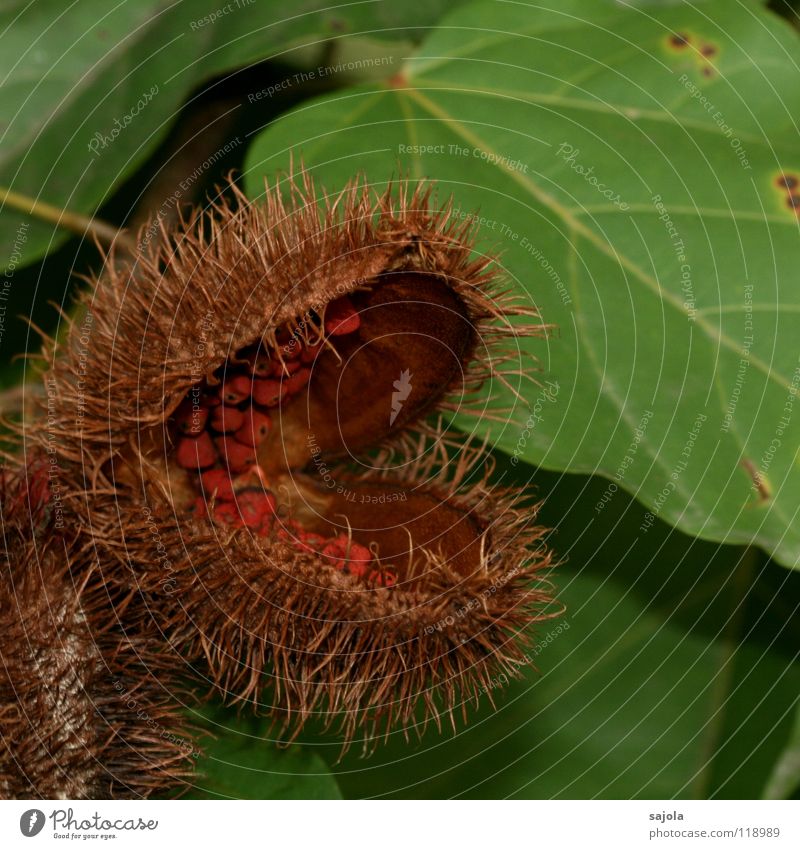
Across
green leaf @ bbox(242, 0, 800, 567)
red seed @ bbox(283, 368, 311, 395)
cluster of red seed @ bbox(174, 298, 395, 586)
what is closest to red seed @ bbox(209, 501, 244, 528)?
cluster of red seed @ bbox(174, 298, 395, 586)

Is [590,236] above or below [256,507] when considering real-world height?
above

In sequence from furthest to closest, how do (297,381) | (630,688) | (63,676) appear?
(630,688)
(297,381)
(63,676)

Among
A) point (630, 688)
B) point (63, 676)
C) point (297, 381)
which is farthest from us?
point (630, 688)

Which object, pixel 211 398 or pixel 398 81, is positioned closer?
pixel 211 398

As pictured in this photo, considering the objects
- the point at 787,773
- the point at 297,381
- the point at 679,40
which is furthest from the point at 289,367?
the point at 787,773

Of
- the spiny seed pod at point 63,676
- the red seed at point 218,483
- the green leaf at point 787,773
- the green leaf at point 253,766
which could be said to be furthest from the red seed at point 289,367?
the green leaf at point 787,773

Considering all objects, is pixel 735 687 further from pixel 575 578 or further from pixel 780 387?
pixel 780 387

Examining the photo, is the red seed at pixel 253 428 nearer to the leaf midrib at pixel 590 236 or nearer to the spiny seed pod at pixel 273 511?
the spiny seed pod at pixel 273 511

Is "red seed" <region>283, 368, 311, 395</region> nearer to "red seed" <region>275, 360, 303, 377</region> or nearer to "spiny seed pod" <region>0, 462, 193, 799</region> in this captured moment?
"red seed" <region>275, 360, 303, 377</region>

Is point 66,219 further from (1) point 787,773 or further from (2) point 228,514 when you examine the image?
(1) point 787,773
